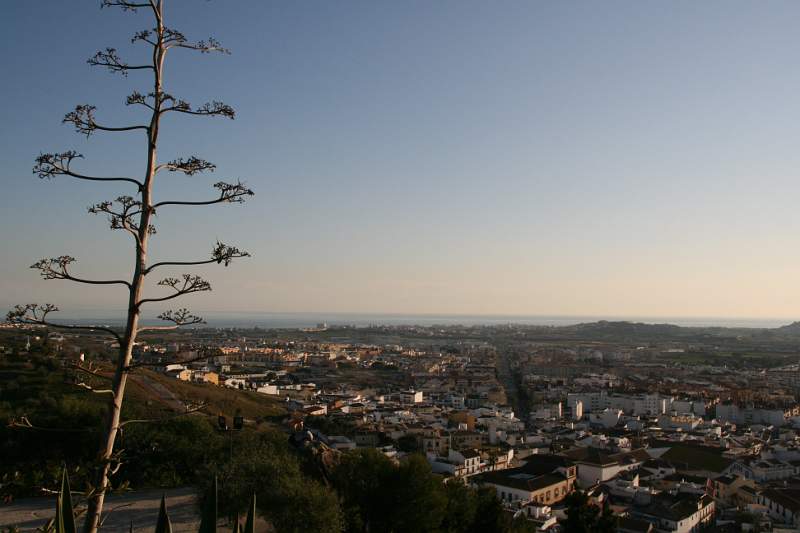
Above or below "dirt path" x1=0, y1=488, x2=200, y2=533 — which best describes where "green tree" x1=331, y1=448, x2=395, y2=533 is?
above

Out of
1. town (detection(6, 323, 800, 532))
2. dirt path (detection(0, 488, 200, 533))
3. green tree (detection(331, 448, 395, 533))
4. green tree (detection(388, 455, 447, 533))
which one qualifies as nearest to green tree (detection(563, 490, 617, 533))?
town (detection(6, 323, 800, 532))

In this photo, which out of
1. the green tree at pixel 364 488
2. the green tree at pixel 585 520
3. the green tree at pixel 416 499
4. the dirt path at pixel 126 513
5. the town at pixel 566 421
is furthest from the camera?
the town at pixel 566 421

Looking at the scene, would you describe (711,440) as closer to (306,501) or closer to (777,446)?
(777,446)

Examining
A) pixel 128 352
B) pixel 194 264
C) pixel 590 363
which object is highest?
pixel 194 264

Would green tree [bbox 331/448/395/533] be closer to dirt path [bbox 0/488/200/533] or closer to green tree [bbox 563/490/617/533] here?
dirt path [bbox 0/488/200/533]

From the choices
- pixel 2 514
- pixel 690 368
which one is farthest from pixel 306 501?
pixel 690 368

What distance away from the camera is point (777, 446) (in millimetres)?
35719

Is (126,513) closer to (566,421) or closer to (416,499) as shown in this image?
(416,499)

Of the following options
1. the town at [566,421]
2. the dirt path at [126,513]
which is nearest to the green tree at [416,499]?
the town at [566,421]

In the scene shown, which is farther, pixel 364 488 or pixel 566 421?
pixel 566 421

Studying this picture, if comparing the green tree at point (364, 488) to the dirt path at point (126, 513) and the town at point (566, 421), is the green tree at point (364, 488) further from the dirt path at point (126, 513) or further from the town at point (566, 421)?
the dirt path at point (126, 513)

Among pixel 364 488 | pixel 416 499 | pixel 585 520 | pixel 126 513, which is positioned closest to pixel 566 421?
pixel 585 520

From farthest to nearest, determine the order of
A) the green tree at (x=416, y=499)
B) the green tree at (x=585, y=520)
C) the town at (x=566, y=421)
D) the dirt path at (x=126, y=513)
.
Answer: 1. the town at (x=566, y=421)
2. the green tree at (x=585, y=520)
3. the green tree at (x=416, y=499)
4. the dirt path at (x=126, y=513)

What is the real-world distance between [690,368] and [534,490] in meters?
64.9
